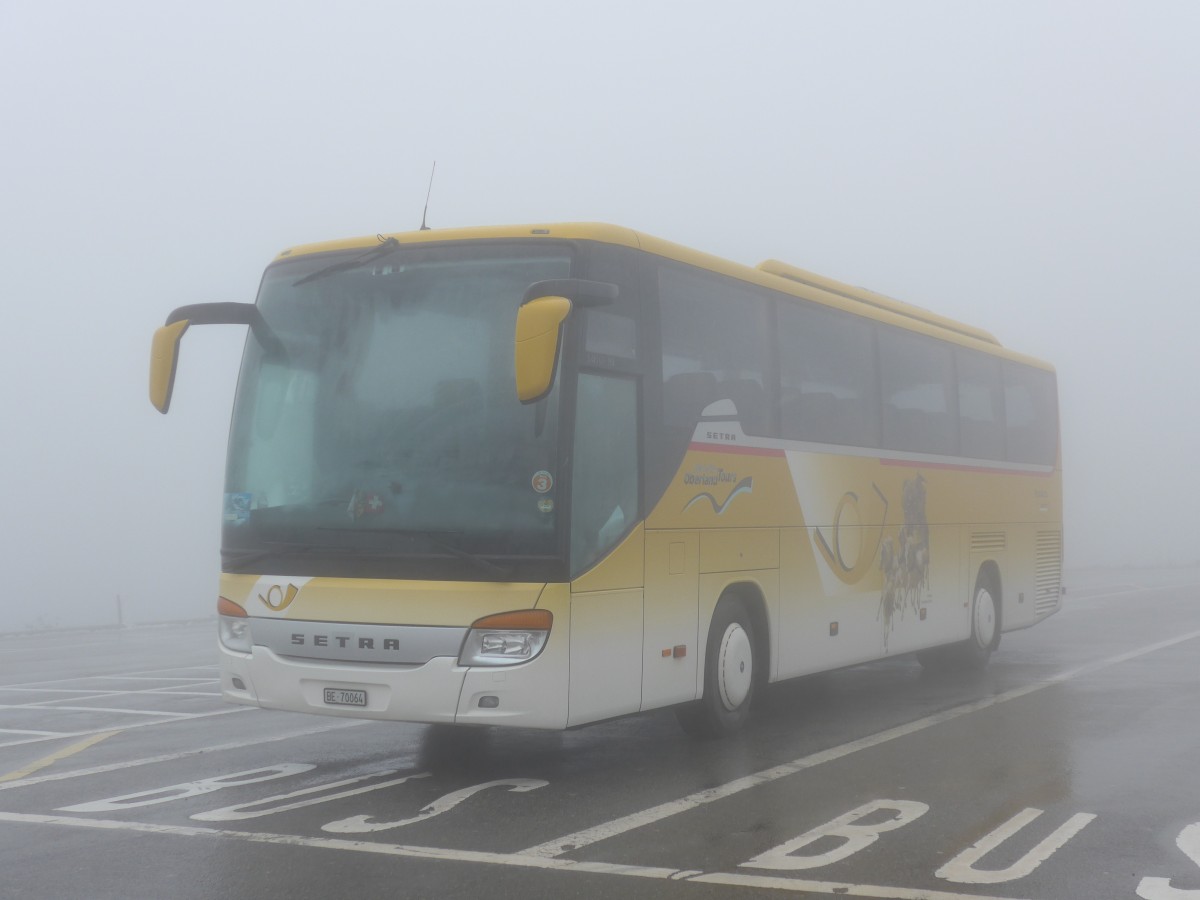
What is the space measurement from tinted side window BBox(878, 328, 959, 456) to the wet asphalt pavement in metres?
2.36

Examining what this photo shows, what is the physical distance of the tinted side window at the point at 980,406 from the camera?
14.9 metres

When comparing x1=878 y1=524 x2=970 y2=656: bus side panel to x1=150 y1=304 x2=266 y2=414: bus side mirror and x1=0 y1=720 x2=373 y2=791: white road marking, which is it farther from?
x1=150 y1=304 x2=266 y2=414: bus side mirror

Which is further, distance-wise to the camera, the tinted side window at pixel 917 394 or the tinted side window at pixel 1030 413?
the tinted side window at pixel 1030 413

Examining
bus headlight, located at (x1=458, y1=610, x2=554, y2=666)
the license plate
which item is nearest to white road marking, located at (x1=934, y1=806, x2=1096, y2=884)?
bus headlight, located at (x1=458, y1=610, x2=554, y2=666)

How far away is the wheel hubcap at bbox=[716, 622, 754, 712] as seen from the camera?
396 inches

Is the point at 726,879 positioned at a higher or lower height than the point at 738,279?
lower

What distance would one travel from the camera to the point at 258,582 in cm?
884

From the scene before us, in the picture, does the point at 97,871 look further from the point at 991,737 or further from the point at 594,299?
the point at 991,737

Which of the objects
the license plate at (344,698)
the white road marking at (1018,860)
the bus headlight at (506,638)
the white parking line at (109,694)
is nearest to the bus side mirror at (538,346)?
the bus headlight at (506,638)

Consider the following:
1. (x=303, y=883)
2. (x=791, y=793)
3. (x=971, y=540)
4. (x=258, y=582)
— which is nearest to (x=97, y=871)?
(x=303, y=883)

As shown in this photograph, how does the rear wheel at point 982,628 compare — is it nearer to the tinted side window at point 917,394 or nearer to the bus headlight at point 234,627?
the tinted side window at point 917,394

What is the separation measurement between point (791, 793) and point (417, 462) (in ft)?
9.35

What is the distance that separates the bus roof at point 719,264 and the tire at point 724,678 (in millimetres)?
2462

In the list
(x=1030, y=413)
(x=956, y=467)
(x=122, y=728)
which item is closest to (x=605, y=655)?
(x=122, y=728)
